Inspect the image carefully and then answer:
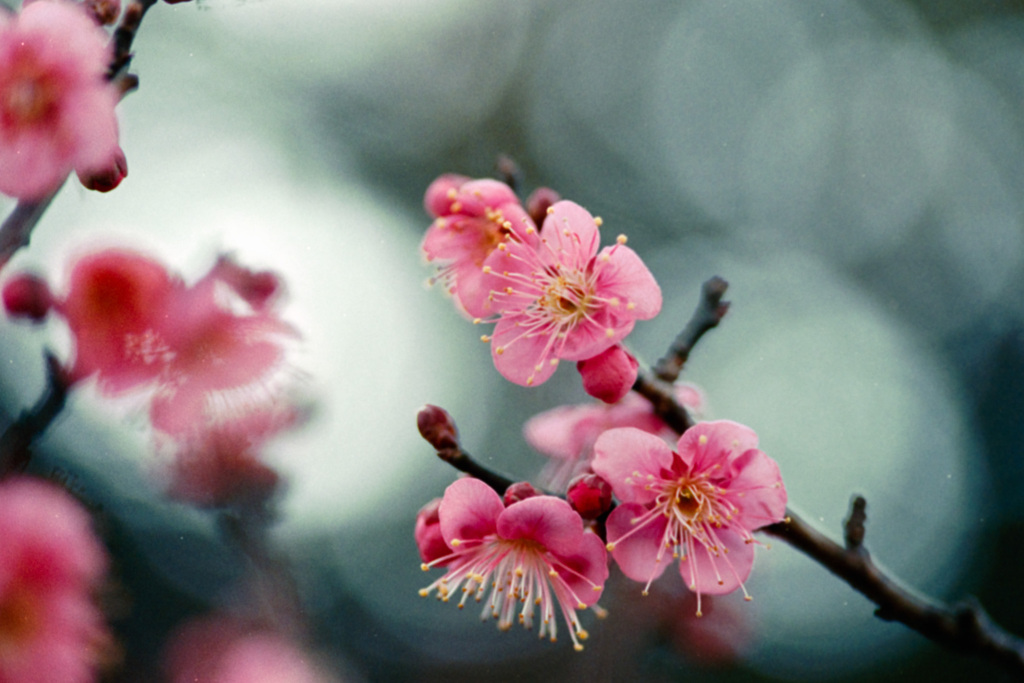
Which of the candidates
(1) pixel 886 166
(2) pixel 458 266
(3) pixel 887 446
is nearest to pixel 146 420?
(2) pixel 458 266

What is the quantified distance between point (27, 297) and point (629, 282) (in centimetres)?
56

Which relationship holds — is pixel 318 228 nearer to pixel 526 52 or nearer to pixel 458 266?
pixel 458 266

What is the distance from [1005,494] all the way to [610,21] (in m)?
2.83

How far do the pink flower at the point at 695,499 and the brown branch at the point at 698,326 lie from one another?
3.1 inches

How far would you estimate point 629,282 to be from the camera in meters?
0.59

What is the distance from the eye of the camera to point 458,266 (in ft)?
2.27

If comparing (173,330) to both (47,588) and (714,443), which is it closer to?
(47,588)

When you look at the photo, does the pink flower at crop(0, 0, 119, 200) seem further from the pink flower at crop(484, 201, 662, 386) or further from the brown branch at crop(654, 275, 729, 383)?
the brown branch at crop(654, 275, 729, 383)

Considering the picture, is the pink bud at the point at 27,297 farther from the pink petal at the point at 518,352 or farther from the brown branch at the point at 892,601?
the brown branch at the point at 892,601

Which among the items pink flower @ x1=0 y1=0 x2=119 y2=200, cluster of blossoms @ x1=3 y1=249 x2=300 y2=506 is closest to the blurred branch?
cluster of blossoms @ x1=3 y1=249 x2=300 y2=506

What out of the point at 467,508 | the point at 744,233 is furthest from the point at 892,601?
the point at 744,233

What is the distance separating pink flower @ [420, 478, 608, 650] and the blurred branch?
0.33 meters

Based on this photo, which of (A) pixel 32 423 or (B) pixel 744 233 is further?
(B) pixel 744 233

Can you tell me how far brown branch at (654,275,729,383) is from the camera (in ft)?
2.06
